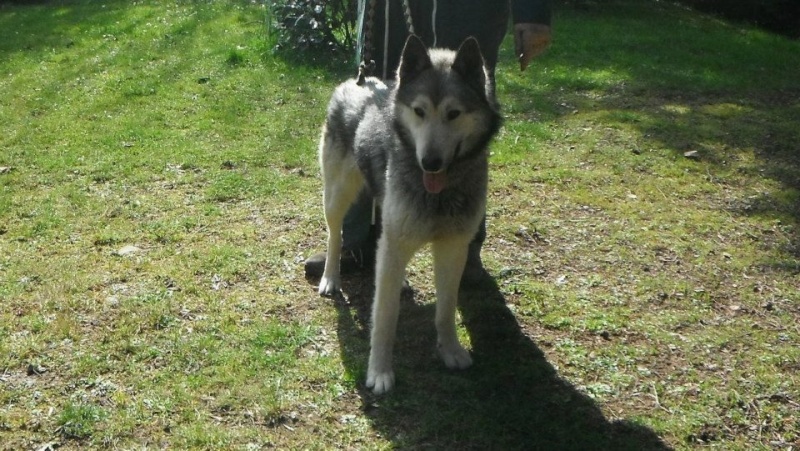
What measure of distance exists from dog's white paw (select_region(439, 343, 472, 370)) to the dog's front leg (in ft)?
0.88

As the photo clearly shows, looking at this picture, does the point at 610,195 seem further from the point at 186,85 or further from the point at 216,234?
the point at 186,85

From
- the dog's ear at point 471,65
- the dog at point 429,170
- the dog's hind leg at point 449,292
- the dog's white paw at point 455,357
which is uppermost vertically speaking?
the dog's ear at point 471,65

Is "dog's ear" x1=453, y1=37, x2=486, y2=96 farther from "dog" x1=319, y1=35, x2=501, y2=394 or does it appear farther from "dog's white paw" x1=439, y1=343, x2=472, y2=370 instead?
"dog's white paw" x1=439, y1=343, x2=472, y2=370

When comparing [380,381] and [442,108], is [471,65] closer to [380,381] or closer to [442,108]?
[442,108]

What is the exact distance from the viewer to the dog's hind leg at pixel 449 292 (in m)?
3.50

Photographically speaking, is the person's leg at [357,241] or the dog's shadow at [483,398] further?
the person's leg at [357,241]

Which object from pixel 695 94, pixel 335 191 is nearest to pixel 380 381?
pixel 335 191

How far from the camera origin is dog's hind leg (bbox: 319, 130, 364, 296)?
160 inches

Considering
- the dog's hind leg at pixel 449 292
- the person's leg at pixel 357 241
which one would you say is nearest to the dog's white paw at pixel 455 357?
the dog's hind leg at pixel 449 292

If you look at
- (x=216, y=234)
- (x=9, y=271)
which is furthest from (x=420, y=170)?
(x=9, y=271)

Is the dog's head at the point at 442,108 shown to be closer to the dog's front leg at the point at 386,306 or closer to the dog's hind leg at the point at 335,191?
the dog's front leg at the point at 386,306

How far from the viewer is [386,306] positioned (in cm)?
345

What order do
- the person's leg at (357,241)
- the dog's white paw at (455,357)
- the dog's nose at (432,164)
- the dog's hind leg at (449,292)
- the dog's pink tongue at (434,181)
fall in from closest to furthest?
the dog's nose at (432,164) → the dog's pink tongue at (434,181) → the dog's hind leg at (449,292) → the dog's white paw at (455,357) → the person's leg at (357,241)

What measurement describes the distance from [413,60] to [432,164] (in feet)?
1.58
